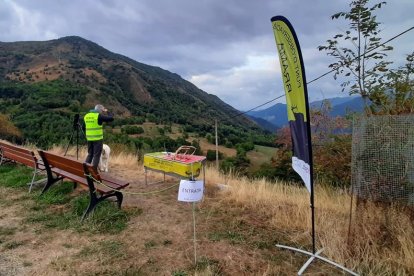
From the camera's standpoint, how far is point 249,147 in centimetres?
4269

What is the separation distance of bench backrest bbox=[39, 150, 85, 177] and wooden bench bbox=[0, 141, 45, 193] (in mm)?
658

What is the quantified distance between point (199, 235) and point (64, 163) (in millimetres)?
2657

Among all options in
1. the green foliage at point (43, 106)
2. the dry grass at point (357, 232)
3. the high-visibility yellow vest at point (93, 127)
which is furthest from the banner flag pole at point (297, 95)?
the green foliage at point (43, 106)

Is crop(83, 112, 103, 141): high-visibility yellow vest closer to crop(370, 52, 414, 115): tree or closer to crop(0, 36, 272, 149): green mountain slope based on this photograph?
crop(370, 52, 414, 115): tree

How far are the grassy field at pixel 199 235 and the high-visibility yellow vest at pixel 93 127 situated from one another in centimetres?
131

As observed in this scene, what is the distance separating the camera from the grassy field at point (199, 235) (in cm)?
374

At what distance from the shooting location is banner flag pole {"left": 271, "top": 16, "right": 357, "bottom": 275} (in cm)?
344

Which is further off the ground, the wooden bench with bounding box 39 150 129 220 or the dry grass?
the wooden bench with bounding box 39 150 129 220

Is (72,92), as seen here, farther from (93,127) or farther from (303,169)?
(303,169)

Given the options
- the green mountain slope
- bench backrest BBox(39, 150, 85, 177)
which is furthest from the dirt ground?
the green mountain slope

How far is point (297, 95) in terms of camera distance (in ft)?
11.8

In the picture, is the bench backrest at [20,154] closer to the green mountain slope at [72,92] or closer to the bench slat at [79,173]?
the bench slat at [79,173]

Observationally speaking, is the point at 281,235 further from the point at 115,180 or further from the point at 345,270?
the point at 115,180

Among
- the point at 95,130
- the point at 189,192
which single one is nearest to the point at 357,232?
the point at 189,192
